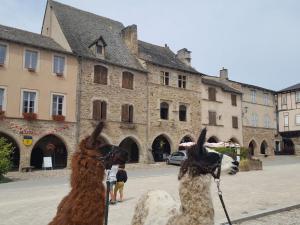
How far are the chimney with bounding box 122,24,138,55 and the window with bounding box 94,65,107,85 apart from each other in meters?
4.83

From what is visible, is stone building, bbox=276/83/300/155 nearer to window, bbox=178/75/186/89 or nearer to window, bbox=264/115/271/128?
window, bbox=264/115/271/128

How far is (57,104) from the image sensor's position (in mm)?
23812

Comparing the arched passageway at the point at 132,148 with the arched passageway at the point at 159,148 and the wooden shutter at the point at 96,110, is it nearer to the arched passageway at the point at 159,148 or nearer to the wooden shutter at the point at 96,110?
the arched passageway at the point at 159,148

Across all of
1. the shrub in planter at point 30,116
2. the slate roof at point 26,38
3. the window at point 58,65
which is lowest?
the shrub in planter at point 30,116

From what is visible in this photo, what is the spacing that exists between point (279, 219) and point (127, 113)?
66.5ft

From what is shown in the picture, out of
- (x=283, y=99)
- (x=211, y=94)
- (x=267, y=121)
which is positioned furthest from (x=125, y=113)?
(x=283, y=99)

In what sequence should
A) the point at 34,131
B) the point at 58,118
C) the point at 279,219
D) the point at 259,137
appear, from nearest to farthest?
the point at 279,219, the point at 34,131, the point at 58,118, the point at 259,137

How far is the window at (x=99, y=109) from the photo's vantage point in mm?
25375

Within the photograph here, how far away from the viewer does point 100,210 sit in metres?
3.18

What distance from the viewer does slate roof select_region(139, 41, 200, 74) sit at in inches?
1188

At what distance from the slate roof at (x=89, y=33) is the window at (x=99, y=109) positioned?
337 cm

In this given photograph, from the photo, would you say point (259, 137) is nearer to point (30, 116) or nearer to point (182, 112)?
point (182, 112)

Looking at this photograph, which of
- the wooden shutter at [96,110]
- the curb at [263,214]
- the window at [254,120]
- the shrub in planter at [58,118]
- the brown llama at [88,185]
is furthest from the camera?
the window at [254,120]

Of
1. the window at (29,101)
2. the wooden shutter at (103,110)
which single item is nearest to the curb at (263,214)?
the window at (29,101)
